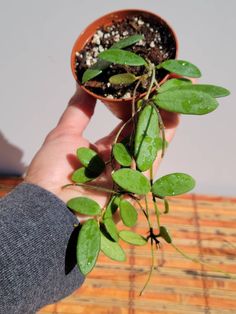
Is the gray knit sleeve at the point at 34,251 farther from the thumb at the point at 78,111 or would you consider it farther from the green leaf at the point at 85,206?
the thumb at the point at 78,111

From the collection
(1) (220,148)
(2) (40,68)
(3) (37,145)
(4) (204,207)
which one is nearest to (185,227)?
(4) (204,207)

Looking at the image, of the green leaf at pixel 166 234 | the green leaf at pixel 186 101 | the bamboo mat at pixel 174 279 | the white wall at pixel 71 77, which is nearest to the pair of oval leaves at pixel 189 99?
the green leaf at pixel 186 101

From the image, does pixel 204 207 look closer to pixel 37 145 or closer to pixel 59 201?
pixel 37 145

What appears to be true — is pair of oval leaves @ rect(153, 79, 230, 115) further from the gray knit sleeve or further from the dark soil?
the gray knit sleeve

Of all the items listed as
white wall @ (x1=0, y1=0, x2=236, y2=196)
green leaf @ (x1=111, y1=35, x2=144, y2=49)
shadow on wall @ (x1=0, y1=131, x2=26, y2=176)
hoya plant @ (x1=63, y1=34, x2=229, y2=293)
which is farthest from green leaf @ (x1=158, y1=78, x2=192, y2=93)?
shadow on wall @ (x1=0, y1=131, x2=26, y2=176)

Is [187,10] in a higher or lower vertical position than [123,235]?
higher

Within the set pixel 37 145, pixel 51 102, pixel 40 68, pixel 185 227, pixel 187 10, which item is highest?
pixel 187 10

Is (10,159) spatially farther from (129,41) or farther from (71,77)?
(129,41)
